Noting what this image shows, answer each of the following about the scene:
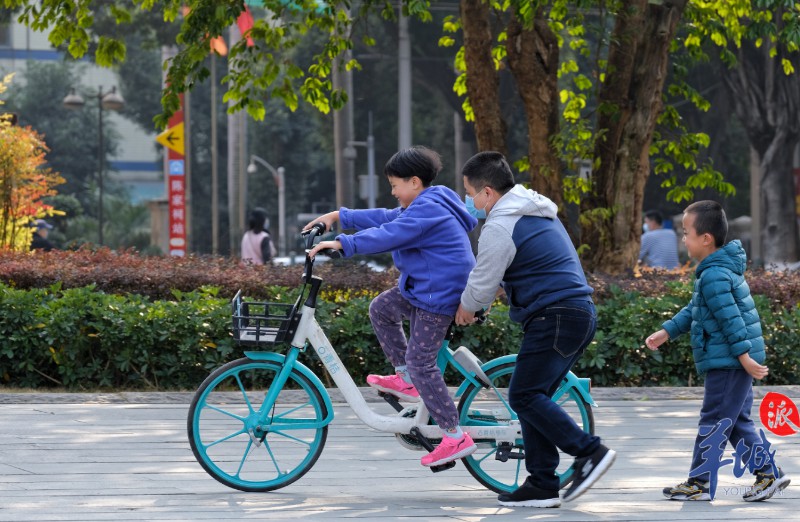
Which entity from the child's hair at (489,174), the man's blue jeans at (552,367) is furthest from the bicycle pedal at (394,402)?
the child's hair at (489,174)

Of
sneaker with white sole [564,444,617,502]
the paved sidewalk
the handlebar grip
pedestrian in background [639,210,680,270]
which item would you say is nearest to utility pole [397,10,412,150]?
pedestrian in background [639,210,680,270]

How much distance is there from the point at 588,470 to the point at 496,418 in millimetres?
621

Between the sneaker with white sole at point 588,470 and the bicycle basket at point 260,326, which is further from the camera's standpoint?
the bicycle basket at point 260,326

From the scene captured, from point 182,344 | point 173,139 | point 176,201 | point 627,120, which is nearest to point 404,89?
point 176,201

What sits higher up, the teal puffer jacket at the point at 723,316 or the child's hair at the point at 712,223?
the child's hair at the point at 712,223

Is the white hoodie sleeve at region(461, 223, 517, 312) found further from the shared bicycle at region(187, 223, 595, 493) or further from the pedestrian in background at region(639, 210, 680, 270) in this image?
the pedestrian in background at region(639, 210, 680, 270)

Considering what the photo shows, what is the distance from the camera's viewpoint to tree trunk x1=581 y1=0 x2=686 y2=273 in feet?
44.6

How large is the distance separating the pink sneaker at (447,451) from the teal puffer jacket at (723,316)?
107cm

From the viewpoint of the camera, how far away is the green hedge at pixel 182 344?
32.8 ft

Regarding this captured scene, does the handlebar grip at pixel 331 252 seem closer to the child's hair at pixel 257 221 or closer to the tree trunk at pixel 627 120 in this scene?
the tree trunk at pixel 627 120

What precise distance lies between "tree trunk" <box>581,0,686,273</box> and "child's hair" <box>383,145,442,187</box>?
7448 millimetres

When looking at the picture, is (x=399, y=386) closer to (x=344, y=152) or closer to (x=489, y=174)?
(x=489, y=174)

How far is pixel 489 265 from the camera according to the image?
5.76m

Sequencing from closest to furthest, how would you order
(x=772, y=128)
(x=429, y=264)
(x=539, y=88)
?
(x=429, y=264)
(x=539, y=88)
(x=772, y=128)
